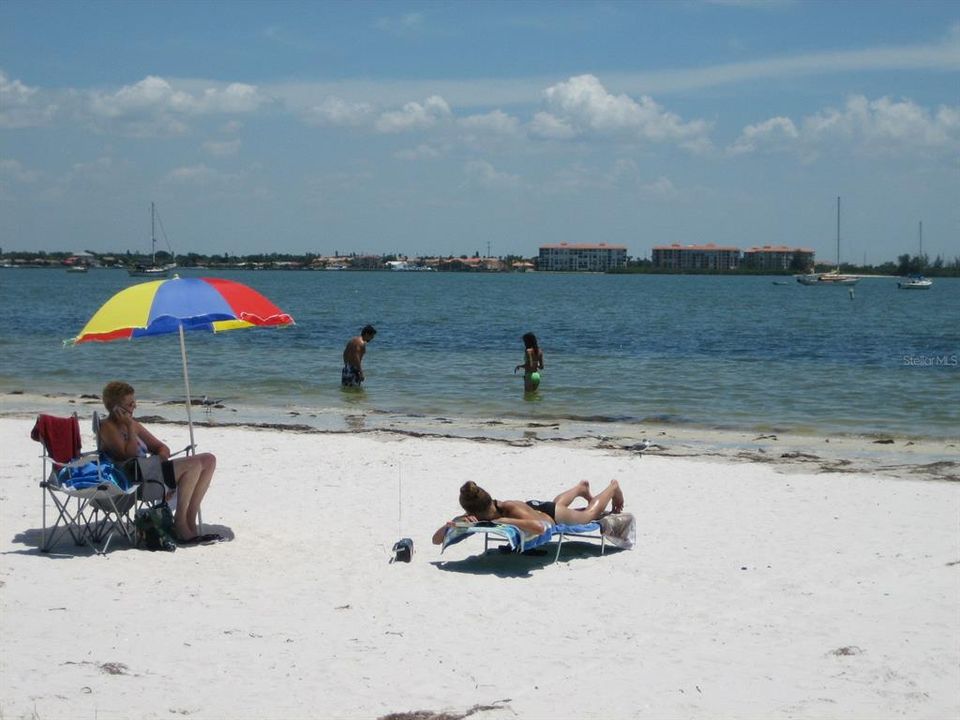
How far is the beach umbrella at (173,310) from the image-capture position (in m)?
8.31

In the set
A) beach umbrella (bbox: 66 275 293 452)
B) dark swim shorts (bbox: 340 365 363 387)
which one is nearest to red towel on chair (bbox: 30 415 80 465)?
beach umbrella (bbox: 66 275 293 452)

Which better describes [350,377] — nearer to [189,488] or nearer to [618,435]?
[618,435]

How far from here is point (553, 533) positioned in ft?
27.3

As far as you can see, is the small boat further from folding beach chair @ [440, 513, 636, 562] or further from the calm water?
folding beach chair @ [440, 513, 636, 562]

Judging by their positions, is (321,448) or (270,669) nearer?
(270,669)

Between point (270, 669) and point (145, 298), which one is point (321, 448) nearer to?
point (145, 298)

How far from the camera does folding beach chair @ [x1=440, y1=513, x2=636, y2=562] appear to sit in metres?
8.01

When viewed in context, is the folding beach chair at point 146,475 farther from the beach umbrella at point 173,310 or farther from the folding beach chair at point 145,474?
the beach umbrella at point 173,310

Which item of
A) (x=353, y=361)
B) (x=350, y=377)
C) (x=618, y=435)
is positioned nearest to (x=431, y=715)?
(x=618, y=435)

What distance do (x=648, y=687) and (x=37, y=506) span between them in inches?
245

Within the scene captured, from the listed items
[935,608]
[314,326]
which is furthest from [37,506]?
[314,326]

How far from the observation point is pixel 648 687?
583cm

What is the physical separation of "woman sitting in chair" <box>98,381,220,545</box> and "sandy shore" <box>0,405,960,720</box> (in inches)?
12.5

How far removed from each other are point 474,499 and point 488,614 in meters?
1.19
